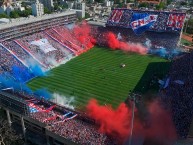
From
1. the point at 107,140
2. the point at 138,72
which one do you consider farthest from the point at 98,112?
the point at 138,72

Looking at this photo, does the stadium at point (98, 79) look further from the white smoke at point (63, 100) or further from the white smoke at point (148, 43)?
the white smoke at point (63, 100)

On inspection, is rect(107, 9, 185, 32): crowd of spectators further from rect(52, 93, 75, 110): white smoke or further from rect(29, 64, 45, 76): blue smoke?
rect(52, 93, 75, 110): white smoke

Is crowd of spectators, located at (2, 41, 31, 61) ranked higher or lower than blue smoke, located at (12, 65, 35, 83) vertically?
higher

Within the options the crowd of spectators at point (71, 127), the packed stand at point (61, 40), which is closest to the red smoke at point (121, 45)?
the packed stand at point (61, 40)

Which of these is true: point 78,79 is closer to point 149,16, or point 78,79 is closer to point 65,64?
point 65,64

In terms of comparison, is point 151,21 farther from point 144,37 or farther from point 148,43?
point 148,43

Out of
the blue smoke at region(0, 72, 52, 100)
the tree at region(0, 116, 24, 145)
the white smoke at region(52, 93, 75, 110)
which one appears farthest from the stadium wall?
the tree at region(0, 116, 24, 145)

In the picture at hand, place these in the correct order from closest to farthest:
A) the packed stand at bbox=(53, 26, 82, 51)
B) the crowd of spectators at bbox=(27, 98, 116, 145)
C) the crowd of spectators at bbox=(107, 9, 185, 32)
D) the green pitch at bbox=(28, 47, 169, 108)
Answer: the crowd of spectators at bbox=(27, 98, 116, 145), the green pitch at bbox=(28, 47, 169, 108), the packed stand at bbox=(53, 26, 82, 51), the crowd of spectators at bbox=(107, 9, 185, 32)
